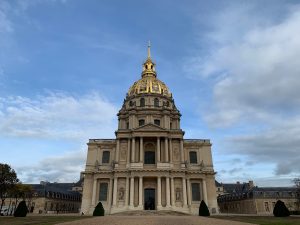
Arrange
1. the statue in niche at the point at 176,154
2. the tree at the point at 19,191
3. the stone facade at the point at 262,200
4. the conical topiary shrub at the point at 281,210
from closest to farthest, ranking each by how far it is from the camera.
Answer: the conical topiary shrub at the point at 281,210 < the tree at the point at 19,191 < the statue in niche at the point at 176,154 < the stone facade at the point at 262,200

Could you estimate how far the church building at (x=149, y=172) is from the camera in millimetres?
45781

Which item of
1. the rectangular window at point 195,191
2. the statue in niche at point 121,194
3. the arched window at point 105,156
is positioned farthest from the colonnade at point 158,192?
the arched window at point 105,156

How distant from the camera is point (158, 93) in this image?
60.4 m

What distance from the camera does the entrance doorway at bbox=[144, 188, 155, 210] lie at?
1829 inches

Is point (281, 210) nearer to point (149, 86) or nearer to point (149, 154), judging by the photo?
point (149, 154)

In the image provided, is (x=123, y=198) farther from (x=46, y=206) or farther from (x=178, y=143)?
(x=46, y=206)

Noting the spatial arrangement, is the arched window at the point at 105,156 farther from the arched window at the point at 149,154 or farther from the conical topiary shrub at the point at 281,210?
the conical topiary shrub at the point at 281,210

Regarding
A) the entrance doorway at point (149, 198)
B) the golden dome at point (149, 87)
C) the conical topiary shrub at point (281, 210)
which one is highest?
the golden dome at point (149, 87)

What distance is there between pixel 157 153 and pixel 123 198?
9.05 m

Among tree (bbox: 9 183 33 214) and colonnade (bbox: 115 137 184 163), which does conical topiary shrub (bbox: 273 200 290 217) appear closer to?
colonnade (bbox: 115 137 184 163)

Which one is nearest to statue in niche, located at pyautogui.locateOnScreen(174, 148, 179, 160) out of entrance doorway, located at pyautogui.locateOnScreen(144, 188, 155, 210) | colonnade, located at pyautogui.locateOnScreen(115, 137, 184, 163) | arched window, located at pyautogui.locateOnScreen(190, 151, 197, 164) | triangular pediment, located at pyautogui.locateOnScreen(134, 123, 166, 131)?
colonnade, located at pyautogui.locateOnScreen(115, 137, 184, 163)

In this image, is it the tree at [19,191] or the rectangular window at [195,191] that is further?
the rectangular window at [195,191]

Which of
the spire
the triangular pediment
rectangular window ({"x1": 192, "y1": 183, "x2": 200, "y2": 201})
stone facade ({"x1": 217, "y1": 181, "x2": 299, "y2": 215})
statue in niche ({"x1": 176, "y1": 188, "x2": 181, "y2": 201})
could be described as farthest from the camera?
the spire

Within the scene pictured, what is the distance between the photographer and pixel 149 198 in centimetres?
4703
